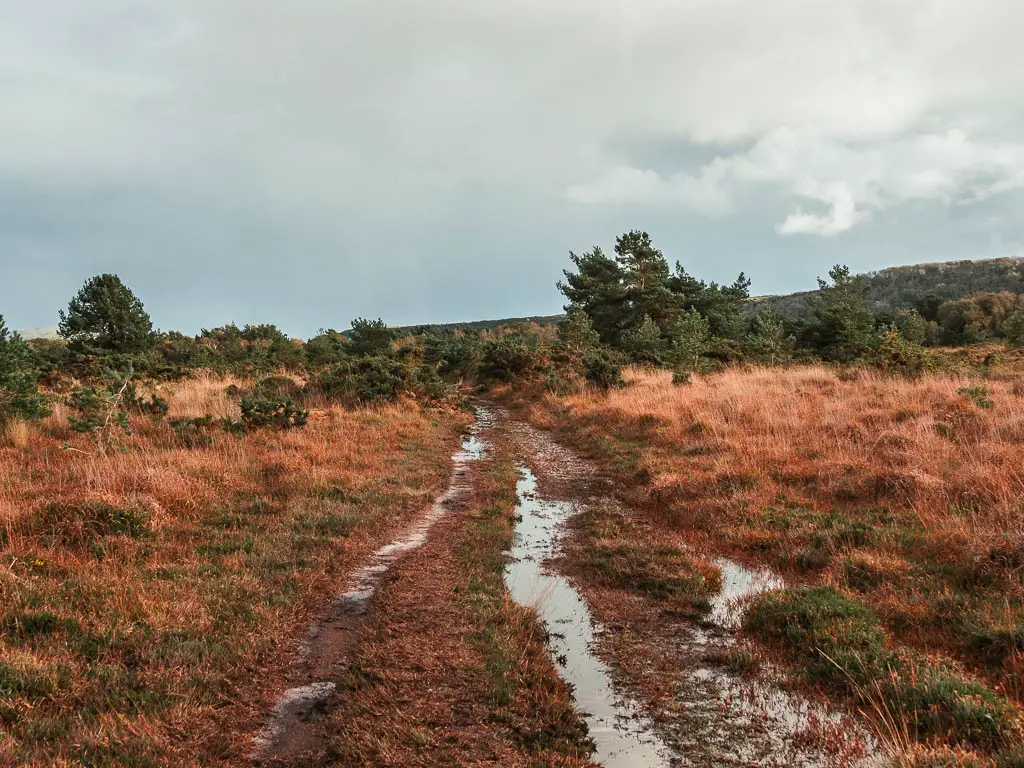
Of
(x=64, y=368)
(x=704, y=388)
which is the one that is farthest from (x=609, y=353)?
(x=64, y=368)

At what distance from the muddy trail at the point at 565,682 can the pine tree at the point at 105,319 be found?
2836 cm

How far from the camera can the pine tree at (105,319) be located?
27531 millimetres

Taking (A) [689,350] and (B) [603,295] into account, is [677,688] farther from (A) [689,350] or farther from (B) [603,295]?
(B) [603,295]

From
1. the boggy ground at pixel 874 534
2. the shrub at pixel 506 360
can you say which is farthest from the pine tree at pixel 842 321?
the shrub at pixel 506 360

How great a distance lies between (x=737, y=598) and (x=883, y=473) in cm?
419

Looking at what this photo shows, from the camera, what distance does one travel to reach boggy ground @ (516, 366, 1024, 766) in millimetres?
3754

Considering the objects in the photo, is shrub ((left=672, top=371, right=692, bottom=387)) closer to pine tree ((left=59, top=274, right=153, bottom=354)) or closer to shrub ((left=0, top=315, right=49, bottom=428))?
shrub ((left=0, top=315, right=49, bottom=428))

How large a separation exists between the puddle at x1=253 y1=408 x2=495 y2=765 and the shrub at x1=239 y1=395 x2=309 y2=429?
653cm

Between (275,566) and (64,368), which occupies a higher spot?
(64,368)

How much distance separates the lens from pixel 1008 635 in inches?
163

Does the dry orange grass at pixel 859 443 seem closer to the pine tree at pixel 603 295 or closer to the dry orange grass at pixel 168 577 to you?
the dry orange grass at pixel 168 577

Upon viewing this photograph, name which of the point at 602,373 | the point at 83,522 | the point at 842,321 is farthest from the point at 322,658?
the point at 842,321

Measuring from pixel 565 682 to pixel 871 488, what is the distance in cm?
609

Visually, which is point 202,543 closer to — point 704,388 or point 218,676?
point 218,676
